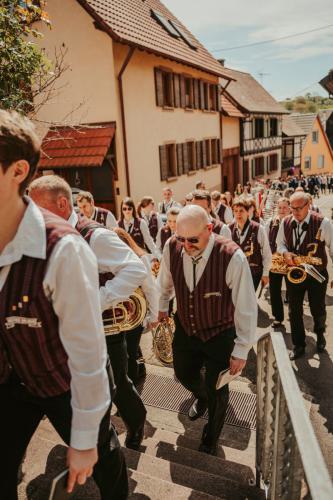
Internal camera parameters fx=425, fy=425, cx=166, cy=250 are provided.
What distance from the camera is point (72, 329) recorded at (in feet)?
5.23

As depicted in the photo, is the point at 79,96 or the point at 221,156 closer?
the point at 79,96

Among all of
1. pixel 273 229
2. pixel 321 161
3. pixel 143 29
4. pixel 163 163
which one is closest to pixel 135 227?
pixel 273 229

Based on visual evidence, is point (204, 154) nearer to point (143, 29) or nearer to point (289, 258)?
point (143, 29)

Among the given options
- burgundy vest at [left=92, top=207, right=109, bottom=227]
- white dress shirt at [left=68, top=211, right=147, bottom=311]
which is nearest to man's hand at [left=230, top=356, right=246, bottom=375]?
white dress shirt at [left=68, top=211, right=147, bottom=311]

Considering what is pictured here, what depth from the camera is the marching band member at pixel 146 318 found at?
3.90m

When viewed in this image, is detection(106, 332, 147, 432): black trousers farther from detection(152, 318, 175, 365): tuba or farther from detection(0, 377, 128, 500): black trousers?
detection(152, 318, 175, 365): tuba

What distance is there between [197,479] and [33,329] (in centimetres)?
194

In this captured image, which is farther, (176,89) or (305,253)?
(176,89)

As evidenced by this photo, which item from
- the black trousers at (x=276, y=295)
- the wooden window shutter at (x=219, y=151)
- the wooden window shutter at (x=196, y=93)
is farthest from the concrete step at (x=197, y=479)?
the wooden window shutter at (x=219, y=151)

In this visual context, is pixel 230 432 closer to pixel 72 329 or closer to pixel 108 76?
pixel 72 329

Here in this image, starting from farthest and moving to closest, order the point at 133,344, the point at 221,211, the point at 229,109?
the point at 229,109, the point at 221,211, the point at 133,344

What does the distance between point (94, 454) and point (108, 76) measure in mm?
13224

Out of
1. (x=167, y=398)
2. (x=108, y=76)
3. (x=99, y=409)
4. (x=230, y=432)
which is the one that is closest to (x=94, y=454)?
(x=99, y=409)

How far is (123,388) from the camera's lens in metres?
3.24
